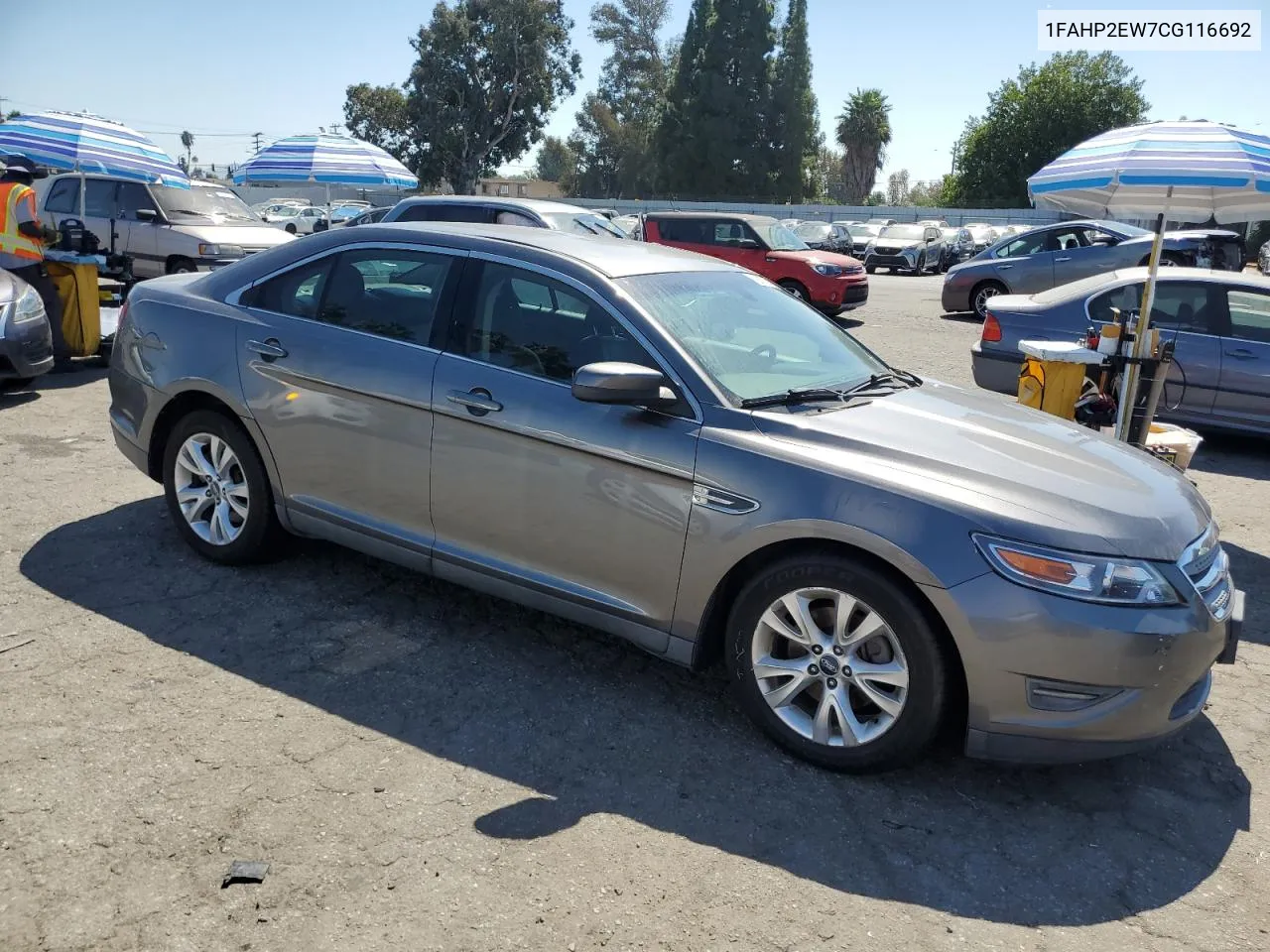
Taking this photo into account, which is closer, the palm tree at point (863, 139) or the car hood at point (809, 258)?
the car hood at point (809, 258)

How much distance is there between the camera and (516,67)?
177 feet

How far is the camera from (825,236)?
30453 mm

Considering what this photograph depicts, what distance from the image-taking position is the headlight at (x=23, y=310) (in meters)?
7.79

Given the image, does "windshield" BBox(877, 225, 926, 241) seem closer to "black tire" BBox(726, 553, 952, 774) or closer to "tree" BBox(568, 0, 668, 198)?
"black tire" BBox(726, 553, 952, 774)

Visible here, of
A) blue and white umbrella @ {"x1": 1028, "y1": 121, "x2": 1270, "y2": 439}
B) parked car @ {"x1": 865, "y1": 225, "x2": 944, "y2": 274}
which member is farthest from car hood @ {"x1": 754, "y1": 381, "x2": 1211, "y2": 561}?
parked car @ {"x1": 865, "y1": 225, "x2": 944, "y2": 274}

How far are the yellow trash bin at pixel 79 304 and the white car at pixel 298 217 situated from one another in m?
26.0

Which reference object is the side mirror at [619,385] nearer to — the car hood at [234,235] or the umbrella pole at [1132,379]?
the umbrella pole at [1132,379]

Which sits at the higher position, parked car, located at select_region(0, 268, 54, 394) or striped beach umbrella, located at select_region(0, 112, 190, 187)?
striped beach umbrella, located at select_region(0, 112, 190, 187)

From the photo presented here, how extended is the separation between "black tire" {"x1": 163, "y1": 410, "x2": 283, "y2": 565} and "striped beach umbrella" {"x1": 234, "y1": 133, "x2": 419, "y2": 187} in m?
9.85

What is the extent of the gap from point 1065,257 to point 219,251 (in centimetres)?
1277

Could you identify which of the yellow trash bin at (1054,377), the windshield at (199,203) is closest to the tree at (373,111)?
the windshield at (199,203)

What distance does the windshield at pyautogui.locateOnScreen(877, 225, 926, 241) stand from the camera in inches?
1239

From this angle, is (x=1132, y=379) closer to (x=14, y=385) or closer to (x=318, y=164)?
(x=14, y=385)

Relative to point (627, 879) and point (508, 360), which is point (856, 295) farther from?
point (627, 879)
